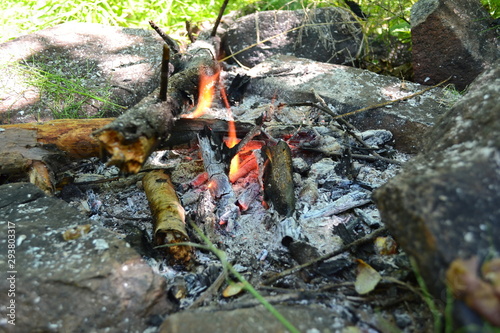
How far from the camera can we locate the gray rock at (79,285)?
146 centimetres

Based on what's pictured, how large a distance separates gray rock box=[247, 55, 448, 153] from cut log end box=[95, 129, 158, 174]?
6.58 feet

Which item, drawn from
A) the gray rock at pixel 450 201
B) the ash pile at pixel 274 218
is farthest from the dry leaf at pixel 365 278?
the gray rock at pixel 450 201

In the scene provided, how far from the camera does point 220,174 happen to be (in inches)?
96.9

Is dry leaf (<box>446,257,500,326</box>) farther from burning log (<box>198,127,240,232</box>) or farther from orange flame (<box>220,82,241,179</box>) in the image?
orange flame (<box>220,82,241,179</box>)

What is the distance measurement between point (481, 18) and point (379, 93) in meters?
1.25

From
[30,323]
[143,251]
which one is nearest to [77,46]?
[143,251]

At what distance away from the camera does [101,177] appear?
278 cm

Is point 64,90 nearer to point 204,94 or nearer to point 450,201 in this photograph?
point 204,94

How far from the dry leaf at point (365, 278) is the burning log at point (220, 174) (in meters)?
0.79

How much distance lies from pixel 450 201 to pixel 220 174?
1.52 m

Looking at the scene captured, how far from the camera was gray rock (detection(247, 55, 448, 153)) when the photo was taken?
2.96 metres

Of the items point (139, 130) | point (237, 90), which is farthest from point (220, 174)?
point (237, 90)

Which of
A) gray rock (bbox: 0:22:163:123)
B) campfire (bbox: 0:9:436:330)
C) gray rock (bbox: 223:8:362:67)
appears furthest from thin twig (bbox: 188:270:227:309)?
gray rock (bbox: 223:8:362:67)

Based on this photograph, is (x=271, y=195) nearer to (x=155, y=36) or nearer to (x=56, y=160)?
(x=56, y=160)
